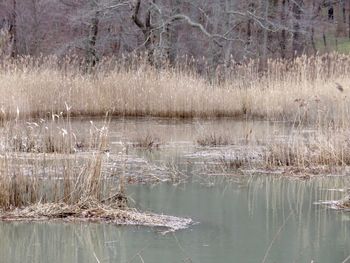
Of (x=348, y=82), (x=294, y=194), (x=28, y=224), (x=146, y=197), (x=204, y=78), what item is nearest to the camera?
(x=28, y=224)

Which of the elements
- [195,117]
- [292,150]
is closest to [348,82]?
[195,117]

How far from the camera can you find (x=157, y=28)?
1750 cm

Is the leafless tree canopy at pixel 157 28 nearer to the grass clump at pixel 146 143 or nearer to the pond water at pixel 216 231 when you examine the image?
the grass clump at pixel 146 143

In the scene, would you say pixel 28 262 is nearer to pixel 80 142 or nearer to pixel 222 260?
pixel 222 260

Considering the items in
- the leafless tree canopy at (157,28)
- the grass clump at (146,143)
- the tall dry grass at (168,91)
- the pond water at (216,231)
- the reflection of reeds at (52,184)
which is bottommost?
the pond water at (216,231)

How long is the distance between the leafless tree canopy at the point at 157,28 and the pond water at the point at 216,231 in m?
8.50

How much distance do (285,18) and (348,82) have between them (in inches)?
549

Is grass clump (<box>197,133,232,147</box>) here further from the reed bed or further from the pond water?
the reed bed

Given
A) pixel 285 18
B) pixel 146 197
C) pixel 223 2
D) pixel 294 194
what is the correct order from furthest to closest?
1. pixel 285 18
2. pixel 223 2
3. pixel 294 194
4. pixel 146 197

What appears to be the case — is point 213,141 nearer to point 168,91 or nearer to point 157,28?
point 168,91

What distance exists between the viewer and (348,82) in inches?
452

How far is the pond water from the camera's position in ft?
14.3

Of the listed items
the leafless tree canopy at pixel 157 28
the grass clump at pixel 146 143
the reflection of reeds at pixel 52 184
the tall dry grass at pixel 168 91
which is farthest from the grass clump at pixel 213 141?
the leafless tree canopy at pixel 157 28

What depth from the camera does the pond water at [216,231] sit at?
4.36 metres
